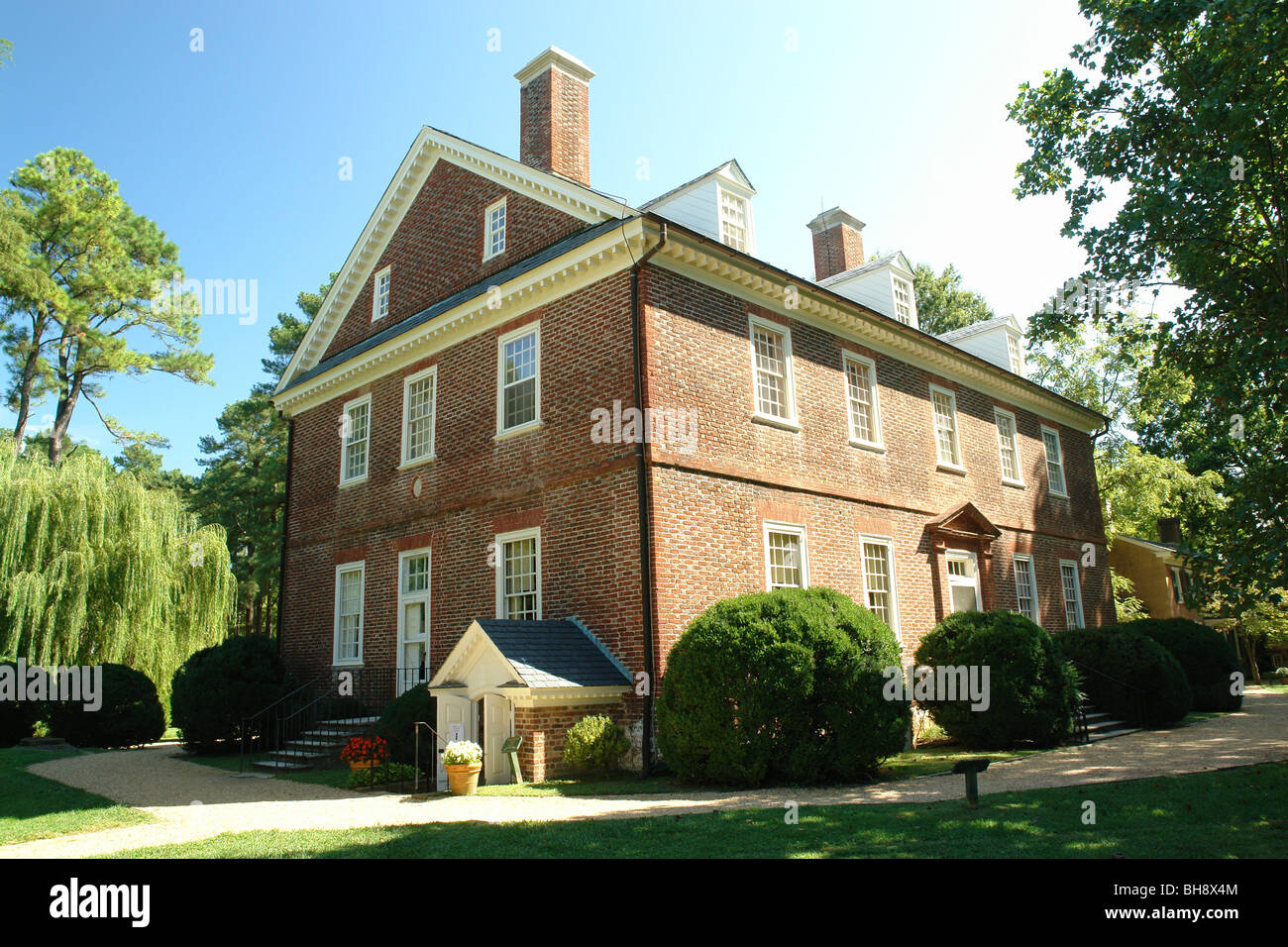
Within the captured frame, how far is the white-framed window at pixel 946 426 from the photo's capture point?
18969 mm

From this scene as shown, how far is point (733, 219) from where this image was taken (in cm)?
1556

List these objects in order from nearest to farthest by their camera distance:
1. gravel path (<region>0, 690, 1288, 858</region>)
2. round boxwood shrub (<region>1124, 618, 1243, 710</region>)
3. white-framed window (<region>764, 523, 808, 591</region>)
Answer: gravel path (<region>0, 690, 1288, 858</region>) < white-framed window (<region>764, 523, 808, 591</region>) < round boxwood shrub (<region>1124, 618, 1243, 710</region>)

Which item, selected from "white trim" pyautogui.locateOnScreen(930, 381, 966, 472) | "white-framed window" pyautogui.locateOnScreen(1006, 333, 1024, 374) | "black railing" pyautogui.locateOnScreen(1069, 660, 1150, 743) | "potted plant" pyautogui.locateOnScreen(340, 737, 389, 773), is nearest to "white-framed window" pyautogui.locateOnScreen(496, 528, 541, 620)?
"potted plant" pyautogui.locateOnScreen(340, 737, 389, 773)

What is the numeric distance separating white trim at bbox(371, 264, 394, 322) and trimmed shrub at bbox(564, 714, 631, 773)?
11859 mm

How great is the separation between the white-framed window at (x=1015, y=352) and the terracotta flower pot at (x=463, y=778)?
17958 millimetres

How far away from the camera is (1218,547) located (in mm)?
10930

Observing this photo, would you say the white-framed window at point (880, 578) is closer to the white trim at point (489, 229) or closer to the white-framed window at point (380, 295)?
the white trim at point (489, 229)

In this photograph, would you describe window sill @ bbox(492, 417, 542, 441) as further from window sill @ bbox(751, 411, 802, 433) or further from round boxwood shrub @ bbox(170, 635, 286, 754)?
round boxwood shrub @ bbox(170, 635, 286, 754)

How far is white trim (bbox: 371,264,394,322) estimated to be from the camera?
64.2ft

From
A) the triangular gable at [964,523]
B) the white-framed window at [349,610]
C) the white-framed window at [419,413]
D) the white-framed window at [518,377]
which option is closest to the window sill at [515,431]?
the white-framed window at [518,377]

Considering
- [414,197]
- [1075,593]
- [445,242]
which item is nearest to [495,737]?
[445,242]
